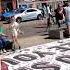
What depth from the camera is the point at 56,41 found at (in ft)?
51.7

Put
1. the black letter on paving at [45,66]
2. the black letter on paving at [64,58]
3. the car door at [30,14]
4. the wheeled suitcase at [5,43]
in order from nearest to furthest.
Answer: the black letter on paving at [45,66] → the black letter on paving at [64,58] → the wheeled suitcase at [5,43] → the car door at [30,14]

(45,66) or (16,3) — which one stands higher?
(16,3)

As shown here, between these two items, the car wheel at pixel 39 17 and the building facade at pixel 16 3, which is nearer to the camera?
the car wheel at pixel 39 17

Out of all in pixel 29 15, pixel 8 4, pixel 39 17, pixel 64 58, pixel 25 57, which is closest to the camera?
pixel 64 58

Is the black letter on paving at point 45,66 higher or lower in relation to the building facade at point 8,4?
lower

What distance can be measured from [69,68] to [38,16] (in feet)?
73.6

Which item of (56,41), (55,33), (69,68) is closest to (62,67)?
(69,68)

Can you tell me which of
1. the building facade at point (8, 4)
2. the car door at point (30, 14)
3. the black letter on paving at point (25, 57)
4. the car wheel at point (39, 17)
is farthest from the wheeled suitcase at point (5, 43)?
the building facade at point (8, 4)

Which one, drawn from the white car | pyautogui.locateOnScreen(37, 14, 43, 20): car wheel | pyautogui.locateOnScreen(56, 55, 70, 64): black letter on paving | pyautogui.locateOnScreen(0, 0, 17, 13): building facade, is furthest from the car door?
pyautogui.locateOnScreen(56, 55, 70, 64): black letter on paving

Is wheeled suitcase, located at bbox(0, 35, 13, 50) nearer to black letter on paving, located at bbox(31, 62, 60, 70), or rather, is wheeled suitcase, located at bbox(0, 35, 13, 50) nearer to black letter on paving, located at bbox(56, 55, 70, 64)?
black letter on paving, located at bbox(56, 55, 70, 64)

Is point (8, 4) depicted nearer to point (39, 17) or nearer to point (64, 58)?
point (39, 17)

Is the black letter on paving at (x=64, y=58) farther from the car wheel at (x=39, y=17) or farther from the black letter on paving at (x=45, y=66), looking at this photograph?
the car wheel at (x=39, y=17)

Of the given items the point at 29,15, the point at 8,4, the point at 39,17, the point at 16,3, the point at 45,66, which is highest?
the point at 16,3

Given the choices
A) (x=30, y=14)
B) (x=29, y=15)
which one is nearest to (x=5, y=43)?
(x=29, y=15)
